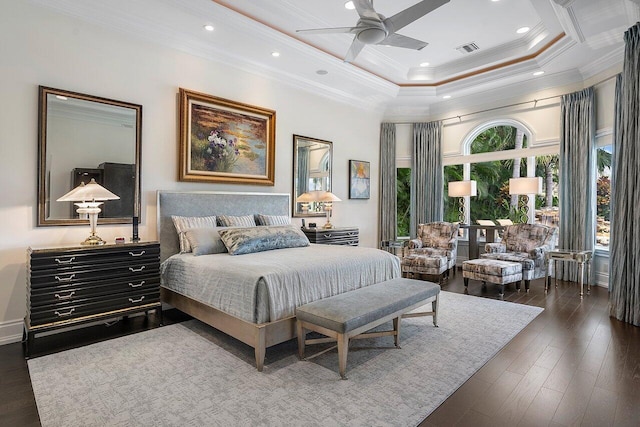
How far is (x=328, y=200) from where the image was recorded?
579 centimetres

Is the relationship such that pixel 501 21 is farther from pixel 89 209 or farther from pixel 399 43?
pixel 89 209

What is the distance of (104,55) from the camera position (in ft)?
12.7

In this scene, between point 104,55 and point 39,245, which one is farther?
point 104,55

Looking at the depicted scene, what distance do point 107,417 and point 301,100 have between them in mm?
5104

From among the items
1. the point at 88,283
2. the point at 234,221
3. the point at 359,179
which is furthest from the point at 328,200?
the point at 88,283

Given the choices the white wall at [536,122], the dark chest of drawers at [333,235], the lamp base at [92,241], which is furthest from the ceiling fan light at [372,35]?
the white wall at [536,122]

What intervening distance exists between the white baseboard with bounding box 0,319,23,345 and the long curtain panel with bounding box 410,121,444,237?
6508 mm

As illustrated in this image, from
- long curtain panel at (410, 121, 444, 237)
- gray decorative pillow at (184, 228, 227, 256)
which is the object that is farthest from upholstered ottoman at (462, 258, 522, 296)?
gray decorative pillow at (184, 228, 227, 256)

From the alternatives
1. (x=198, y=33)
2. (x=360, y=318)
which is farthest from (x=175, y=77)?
(x=360, y=318)

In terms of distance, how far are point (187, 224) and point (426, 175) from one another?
5.15 metres

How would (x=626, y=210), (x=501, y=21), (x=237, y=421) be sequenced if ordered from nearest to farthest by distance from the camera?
(x=237, y=421), (x=626, y=210), (x=501, y=21)

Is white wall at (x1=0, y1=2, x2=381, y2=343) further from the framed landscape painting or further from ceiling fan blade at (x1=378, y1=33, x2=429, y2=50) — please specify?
ceiling fan blade at (x1=378, y1=33, x2=429, y2=50)

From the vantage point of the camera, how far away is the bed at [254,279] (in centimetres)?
276

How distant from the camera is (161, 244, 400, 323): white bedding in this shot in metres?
2.78
